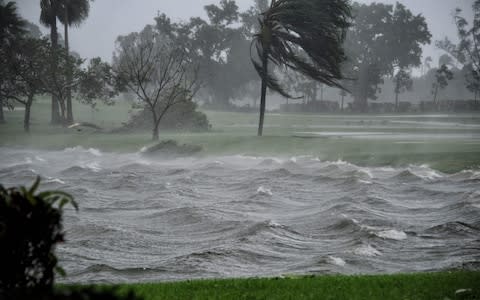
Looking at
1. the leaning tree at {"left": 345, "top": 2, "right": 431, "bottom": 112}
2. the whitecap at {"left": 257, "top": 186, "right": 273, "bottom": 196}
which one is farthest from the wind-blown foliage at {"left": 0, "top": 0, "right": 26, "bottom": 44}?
the leaning tree at {"left": 345, "top": 2, "right": 431, "bottom": 112}

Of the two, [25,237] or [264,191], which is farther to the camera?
[264,191]

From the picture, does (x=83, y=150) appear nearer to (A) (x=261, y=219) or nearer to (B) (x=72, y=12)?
(A) (x=261, y=219)

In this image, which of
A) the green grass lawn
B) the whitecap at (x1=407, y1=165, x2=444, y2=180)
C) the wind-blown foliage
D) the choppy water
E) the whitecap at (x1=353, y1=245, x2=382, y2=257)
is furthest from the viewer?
the wind-blown foliage

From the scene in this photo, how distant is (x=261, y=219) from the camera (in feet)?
54.8

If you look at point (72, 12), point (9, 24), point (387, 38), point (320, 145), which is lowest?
point (320, 145)

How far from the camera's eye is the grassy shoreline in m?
8.22

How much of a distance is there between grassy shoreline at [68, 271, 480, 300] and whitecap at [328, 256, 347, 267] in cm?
238

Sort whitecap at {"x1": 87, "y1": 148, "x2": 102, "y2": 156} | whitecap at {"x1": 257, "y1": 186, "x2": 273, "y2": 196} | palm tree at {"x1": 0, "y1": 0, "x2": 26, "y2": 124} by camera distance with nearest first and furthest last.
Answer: whitecap at {"x1": 257, "y1": 186, "x2": 273, "y2": 196}
whitecap at {"x1": 87, "y1": 148, "x2": 102, "y2": 156}
palm tree at {"x1": 0, "y1": 0, "x2": 26, "y2": 124}

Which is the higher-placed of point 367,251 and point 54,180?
point 367,251

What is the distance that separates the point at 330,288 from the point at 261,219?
810cm

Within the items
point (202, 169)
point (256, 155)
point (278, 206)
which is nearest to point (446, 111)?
point (256, 155)

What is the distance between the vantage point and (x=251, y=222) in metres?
16.2

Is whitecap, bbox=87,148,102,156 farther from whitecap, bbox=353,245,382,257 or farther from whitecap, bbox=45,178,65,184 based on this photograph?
whitecap, bbox=353,245,382,257

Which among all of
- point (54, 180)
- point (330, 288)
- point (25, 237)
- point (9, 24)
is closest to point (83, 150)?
point (54, 180)
